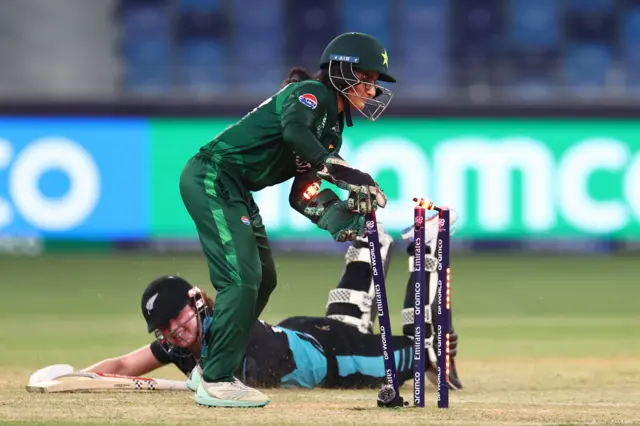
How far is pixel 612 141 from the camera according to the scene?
18.9 m

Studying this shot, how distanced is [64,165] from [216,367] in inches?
500

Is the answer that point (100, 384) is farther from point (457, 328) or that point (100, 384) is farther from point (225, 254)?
point (457, 328)

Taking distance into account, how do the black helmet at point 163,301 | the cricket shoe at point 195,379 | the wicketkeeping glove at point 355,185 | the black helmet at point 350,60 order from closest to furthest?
the wicketkeeping glove at point 355,185 → the black helmet at point 350,60 → the cricket shoe at point 195,379 → the black helmet at point 163,301

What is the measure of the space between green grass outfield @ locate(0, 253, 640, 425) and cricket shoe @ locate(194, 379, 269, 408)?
8 cm

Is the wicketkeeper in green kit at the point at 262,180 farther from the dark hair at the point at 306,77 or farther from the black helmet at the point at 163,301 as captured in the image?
the black helmet at the point at 163,301

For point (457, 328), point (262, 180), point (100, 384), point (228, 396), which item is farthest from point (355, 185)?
point (457, 328)

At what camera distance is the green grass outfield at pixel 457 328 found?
6.68 metres

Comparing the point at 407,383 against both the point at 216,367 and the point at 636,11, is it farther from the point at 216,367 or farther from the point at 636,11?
the point at 636,11

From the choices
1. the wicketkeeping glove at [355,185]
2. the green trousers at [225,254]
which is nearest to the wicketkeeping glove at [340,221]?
the wicketkeeping glove at [355,185]

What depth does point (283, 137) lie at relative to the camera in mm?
6617

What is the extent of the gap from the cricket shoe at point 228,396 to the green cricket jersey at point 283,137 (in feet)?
3.53

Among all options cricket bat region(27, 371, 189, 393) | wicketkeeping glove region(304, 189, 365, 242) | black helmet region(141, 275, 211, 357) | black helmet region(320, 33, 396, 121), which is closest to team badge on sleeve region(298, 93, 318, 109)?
black helmet region(320, 33, 396, 121)

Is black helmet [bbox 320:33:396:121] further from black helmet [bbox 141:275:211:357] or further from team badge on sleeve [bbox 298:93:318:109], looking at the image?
black helmet [bbox 141:275:211:357]

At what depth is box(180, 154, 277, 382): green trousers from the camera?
21.9 feet
